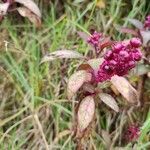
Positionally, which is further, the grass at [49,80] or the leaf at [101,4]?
the leaf at [101,4]

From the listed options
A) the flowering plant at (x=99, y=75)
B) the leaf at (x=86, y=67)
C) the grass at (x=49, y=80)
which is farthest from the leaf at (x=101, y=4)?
the leaf at (x=86, y=67)

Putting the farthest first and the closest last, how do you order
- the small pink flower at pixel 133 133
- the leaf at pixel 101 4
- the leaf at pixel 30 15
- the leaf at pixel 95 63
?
1. the leaf at pixel 101 4
2. the leaf at pixel 30 15
3. the small pink flower at pixel 133 133
4. the leaf at pixel 95 63

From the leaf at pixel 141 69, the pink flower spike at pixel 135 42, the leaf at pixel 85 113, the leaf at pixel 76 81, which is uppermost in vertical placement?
the pink flower spike at pixel 135 42

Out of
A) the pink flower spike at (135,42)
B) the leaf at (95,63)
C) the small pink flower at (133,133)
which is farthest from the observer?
the small pink flower at (133,133)

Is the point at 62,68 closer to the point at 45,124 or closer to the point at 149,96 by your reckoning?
the point at 45,124

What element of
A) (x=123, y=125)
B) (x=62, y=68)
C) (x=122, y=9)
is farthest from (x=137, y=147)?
(x=122, y=9)

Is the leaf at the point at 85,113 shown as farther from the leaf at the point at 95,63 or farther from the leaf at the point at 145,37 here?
the leaf at the point at 145,37

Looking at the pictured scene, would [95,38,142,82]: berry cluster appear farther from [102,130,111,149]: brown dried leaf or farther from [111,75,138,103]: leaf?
[102,130,111,149]: brown dried leaf
